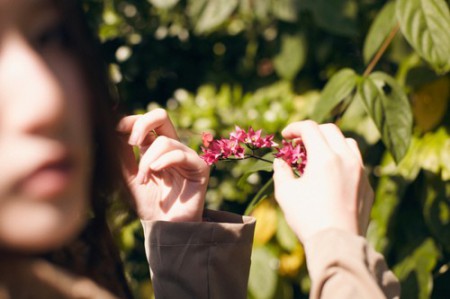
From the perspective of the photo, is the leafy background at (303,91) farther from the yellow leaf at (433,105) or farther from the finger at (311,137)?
the finger at (311,137)

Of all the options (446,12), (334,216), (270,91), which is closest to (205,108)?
(270,91)

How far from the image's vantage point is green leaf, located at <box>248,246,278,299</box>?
1768mm

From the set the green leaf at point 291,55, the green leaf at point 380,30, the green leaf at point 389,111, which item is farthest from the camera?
the green leaf at point 291,55

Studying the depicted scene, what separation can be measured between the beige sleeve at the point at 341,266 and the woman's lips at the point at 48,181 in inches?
13.2

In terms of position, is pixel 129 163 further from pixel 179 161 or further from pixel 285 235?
pixel 285 235

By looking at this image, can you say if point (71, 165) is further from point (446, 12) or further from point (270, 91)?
point (270, 91)

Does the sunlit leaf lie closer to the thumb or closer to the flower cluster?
the flower cluster

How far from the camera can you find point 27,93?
16.5 inches

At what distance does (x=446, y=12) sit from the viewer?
1.44 meters

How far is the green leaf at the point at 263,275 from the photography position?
1768 mm

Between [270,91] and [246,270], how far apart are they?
1.14 meters

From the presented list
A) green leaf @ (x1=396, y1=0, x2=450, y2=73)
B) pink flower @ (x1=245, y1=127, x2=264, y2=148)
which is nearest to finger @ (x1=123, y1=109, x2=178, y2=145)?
pink flower @ (x1=245, y1=127, x2=264, y2=148)

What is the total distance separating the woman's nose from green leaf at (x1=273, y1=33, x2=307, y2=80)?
1.61 m

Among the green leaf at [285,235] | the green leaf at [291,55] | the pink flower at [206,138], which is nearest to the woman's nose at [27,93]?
the pink flower at [206,138]
